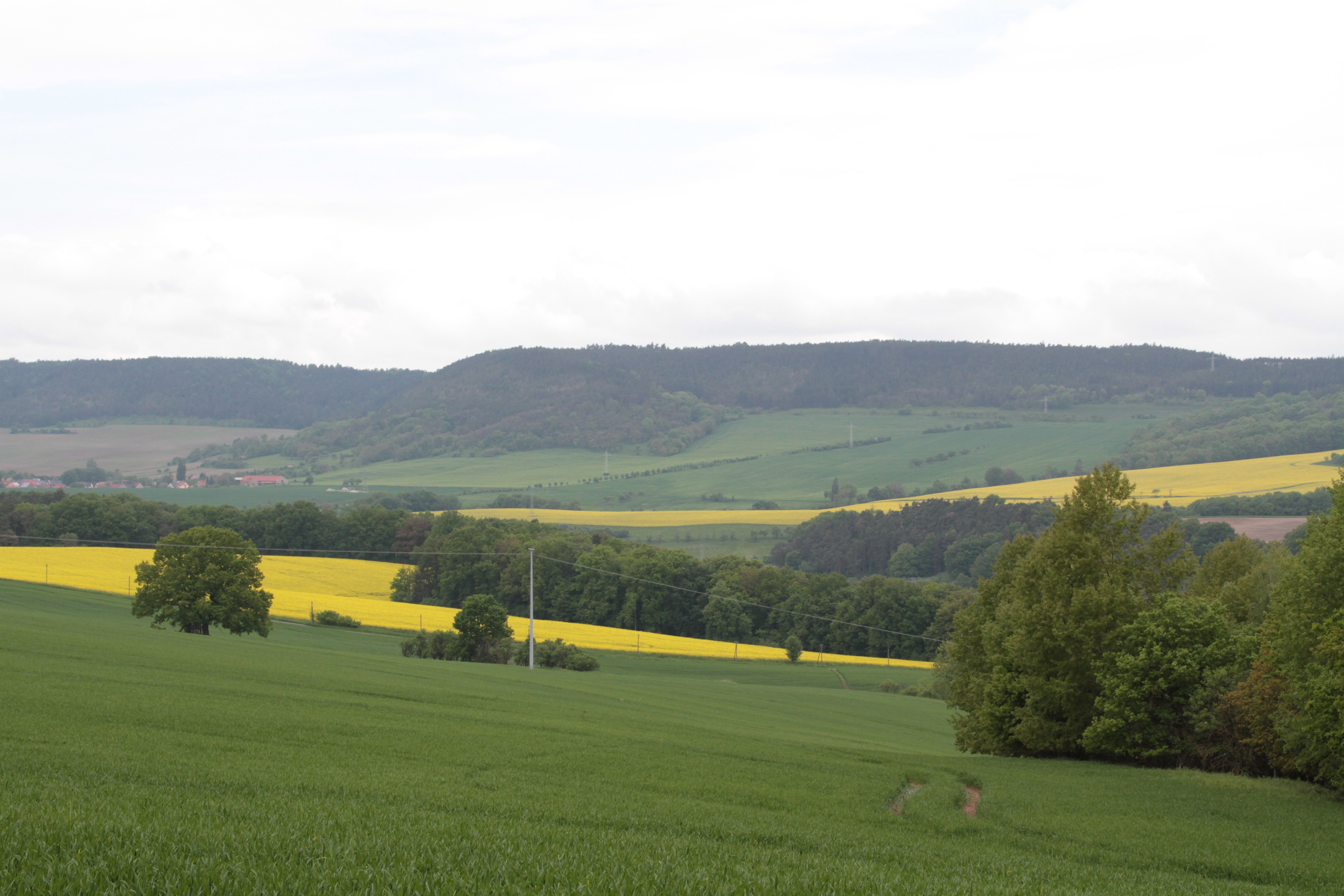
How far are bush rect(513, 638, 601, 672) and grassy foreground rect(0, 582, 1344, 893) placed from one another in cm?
2198

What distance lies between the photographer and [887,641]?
100 meters

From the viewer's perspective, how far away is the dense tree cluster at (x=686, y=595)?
329 feet

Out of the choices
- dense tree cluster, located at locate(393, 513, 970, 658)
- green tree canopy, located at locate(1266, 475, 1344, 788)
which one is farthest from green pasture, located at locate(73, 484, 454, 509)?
green tree canopy, located at locate(1266, 475, 1344, 788)

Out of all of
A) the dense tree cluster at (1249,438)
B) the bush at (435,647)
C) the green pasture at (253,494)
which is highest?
the dense tree cluster at (1249,438)

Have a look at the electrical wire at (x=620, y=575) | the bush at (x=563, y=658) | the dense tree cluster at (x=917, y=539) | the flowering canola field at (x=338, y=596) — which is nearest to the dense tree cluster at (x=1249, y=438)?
the dense tree cluster at (x=917, y=539)

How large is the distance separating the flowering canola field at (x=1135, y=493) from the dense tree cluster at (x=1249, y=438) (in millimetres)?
4647

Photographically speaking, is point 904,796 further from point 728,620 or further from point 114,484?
point 114,484

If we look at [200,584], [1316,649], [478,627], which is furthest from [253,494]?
[1316,649]

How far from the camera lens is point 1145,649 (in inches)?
1340

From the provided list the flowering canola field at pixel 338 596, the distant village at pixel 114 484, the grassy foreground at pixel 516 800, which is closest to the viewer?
the grassy foreground at pixel 516 800

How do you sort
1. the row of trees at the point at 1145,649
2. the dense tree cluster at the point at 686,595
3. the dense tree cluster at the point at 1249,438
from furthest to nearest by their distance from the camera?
the dense tree cluster at the point at 1249,438 → the dense tree cluster at the point at 686,595 → the row of trees at the point at 1145,649

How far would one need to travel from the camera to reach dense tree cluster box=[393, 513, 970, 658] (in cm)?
10038

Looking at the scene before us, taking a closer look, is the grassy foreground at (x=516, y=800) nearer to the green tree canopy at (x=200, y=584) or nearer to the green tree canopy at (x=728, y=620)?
the green tree canopy at (x=200, y=584)

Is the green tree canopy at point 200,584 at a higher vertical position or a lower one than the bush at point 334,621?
higher
